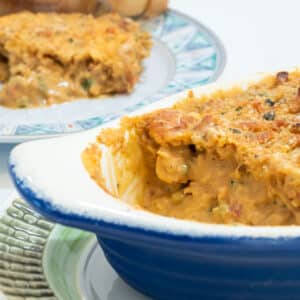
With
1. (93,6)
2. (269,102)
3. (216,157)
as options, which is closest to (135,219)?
(216,157)

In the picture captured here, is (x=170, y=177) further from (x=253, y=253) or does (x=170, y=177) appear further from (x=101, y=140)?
(x=253, y=253)

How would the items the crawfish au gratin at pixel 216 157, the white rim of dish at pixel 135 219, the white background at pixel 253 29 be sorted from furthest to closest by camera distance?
the white background at pixel 253 29
the crawfish au gratin at pixel 216 157
the white rim of dish at pixel 135 219

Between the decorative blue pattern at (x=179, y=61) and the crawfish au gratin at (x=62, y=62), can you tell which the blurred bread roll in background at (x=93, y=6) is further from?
the crawfish au gratin at (x=62, y=62)

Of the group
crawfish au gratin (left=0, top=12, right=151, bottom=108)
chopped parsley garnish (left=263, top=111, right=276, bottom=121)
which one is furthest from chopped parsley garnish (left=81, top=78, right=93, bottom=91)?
chopped parsley garnish (left=263, top=111, right=276, bottom=121)

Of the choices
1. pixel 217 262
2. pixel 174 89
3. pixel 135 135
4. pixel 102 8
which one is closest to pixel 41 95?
pixel 174 89

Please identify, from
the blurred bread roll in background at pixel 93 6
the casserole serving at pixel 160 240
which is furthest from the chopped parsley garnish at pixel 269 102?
the blurred bread roll in background at pixel 93 6

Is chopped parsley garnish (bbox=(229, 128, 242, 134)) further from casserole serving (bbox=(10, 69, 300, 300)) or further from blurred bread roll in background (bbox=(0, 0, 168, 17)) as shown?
blurred bread roll in background (bbox=(0, 0, 168, 17))
